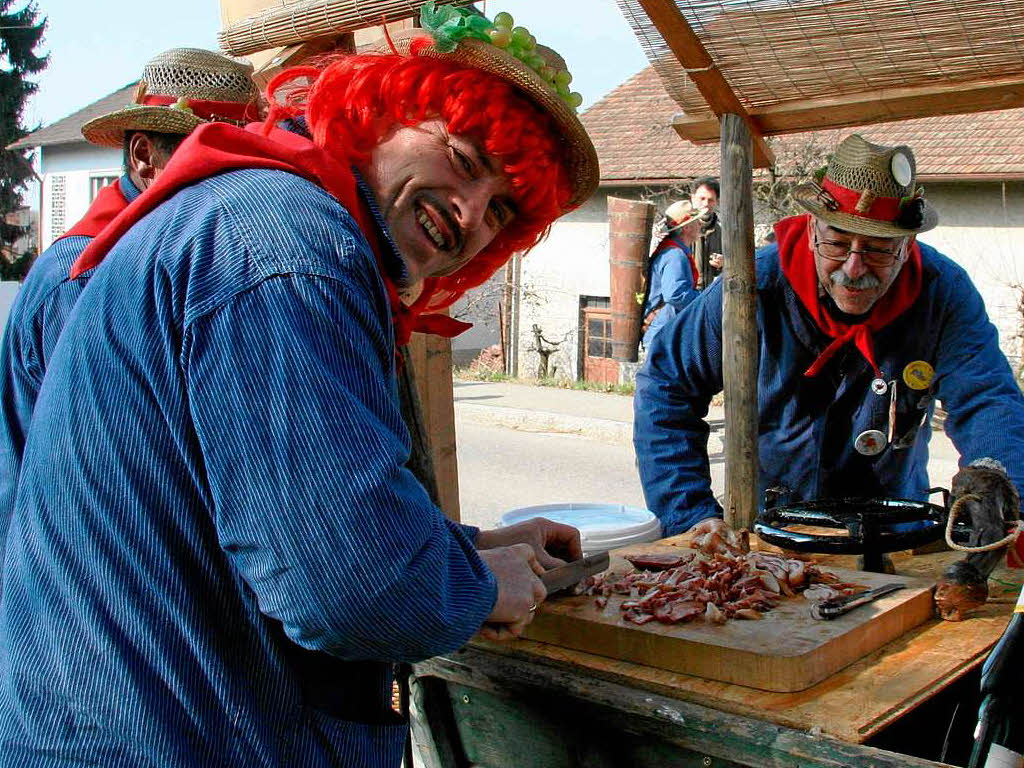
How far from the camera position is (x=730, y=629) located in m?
2.12

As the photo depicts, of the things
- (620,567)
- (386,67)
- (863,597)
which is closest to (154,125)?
(386,67)

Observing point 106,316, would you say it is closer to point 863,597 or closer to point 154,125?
point 863,597

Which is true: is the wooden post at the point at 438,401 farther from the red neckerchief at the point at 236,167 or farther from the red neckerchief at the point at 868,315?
the red neckerchief at the point at 236,167

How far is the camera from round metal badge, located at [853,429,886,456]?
3.41m

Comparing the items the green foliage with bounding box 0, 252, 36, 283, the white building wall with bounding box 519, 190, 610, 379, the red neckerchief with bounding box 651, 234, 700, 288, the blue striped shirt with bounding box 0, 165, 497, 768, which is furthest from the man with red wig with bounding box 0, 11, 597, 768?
the green foliage with bounding box 0, 252, 36, 283

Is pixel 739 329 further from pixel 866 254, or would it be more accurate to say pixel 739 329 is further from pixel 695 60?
pixel 695 60

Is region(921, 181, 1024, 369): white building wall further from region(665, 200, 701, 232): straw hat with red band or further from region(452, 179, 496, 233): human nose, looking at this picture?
region(452, 179, 496, 233): human nose

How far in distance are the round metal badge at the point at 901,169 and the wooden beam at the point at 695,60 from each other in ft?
1.67

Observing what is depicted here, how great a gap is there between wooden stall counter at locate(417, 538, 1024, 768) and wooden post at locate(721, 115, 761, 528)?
119cm

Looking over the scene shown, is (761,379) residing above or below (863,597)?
above

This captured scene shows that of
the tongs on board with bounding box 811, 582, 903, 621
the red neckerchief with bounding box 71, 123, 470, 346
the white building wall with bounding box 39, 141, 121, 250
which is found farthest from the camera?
the white building wall with bounding box 39, 141, 121, 250

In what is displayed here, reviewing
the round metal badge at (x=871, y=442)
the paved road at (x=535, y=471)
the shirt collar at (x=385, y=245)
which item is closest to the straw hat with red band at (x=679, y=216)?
the paved road at (x=535, y=471)

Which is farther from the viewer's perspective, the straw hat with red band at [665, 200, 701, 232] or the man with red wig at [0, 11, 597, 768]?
the straw hat with red band at [665, 200, 701, 232]

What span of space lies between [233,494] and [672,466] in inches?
96.5
